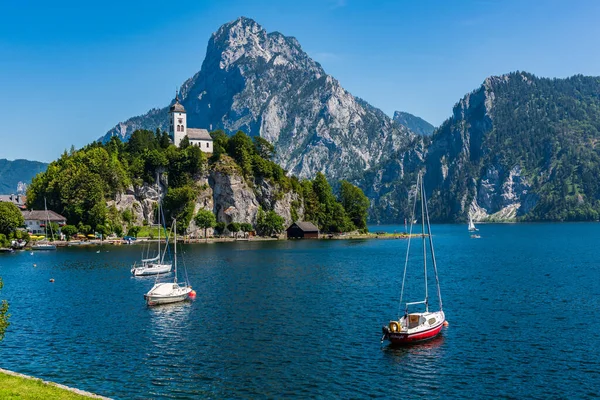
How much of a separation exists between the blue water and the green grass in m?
5.01

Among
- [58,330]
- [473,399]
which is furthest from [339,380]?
[58,330]

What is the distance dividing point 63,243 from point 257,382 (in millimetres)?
136926

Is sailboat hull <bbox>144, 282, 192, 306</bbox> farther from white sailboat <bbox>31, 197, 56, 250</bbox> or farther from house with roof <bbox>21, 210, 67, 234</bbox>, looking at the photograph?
house with roof <bbox>21, 210, 67, 234</bbox>

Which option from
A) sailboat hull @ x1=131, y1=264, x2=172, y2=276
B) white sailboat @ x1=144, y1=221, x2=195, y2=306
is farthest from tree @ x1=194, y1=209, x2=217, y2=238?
white sailboat @ x1=144, y1=221, x2=195, y2=306

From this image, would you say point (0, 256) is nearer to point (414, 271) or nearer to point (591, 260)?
point (414, 271)

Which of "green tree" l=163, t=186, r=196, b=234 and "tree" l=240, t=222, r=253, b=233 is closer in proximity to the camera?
"green tree" l=163, t=186, r=196, b=234

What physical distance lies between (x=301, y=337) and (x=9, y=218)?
Answer: 4980 inches

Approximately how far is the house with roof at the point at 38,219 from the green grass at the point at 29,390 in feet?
481

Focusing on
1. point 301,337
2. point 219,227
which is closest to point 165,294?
point 301,337

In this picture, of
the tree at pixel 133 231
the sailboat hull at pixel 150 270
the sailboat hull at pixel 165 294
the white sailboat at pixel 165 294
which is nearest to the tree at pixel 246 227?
the tree at pixel 133 231

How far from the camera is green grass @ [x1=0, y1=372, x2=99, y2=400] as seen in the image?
2773 centimetres

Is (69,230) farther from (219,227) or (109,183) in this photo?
(219,227)

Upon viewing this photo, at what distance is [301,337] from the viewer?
1922 inches

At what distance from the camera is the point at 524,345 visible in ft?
150
